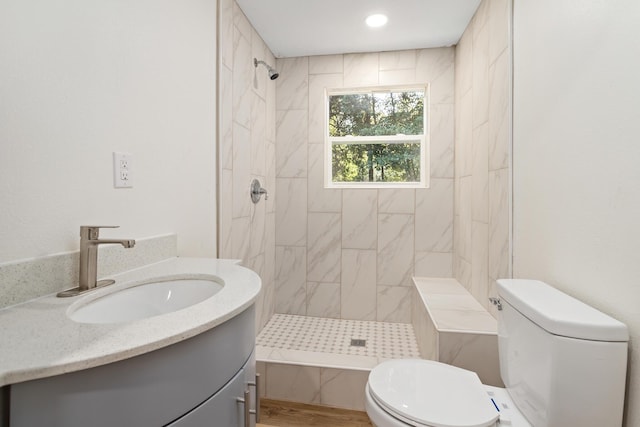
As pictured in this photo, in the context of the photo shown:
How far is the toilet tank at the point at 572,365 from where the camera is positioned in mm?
859

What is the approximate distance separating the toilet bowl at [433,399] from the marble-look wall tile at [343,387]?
0.64 metres

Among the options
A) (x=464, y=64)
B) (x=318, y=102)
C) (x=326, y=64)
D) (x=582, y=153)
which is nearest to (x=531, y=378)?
(x=582, y=153)

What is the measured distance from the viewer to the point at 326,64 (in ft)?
9.14

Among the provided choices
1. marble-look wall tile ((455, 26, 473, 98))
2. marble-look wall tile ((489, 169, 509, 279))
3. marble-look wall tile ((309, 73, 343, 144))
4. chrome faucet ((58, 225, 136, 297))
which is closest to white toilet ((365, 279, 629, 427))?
marble-look wall tile ((489, 169, 509, 279))

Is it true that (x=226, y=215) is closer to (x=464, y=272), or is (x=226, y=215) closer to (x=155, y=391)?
(x=155, y=391)

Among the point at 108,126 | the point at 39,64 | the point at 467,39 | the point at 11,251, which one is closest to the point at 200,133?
the point at 108,126

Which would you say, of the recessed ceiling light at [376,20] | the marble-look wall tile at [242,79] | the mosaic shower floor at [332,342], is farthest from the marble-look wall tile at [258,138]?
the mosaic shower floor at [332,342]

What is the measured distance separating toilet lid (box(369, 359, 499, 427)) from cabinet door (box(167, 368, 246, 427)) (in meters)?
0.56

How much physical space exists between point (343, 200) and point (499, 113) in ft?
4.50

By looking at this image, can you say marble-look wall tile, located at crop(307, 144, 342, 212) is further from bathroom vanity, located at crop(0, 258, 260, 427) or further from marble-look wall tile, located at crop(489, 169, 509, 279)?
bathroom vanity, located at crop(0, 258, 260, 427)

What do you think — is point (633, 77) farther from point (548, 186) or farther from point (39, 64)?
point (39, 64)

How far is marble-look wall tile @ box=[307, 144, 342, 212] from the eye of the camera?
2.80 metres

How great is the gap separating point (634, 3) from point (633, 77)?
0.67 feet

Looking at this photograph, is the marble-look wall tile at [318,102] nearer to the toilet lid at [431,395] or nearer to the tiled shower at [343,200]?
the tiled shower at [343,200]
